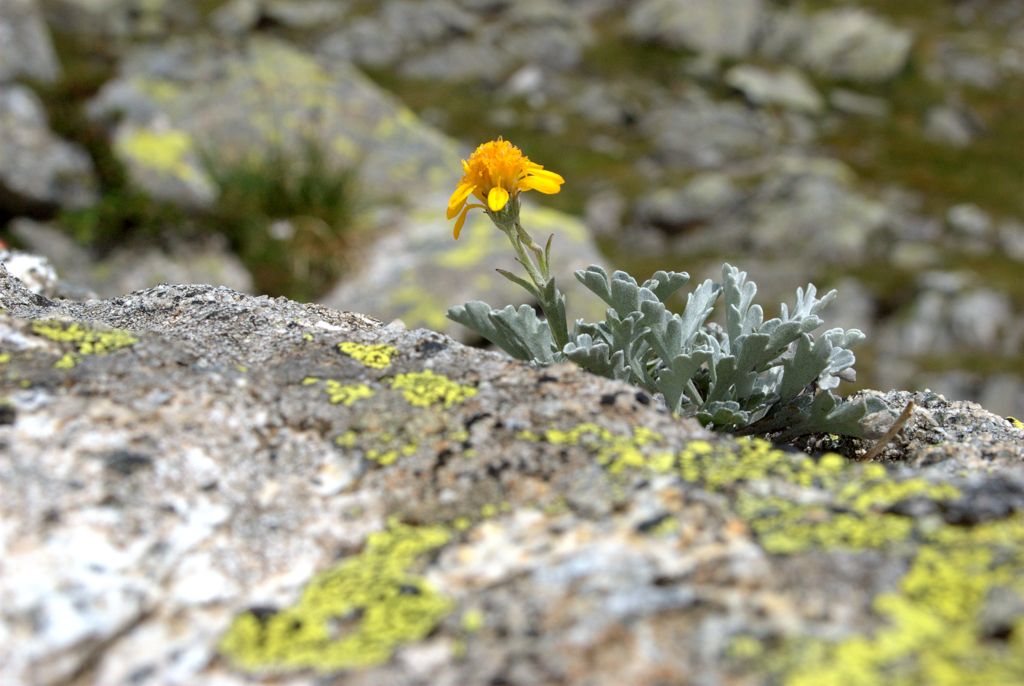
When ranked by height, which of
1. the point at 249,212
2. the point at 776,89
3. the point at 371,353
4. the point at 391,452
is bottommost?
the point at 391,452

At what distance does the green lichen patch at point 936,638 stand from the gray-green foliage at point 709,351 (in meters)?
1.11

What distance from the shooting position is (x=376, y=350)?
277 centimetres

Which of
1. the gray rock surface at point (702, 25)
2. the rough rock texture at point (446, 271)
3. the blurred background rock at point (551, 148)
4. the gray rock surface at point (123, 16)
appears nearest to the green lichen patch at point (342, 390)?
the blurred background rock at point (551, 148)

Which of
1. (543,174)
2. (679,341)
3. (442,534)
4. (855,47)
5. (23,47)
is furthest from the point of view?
(855,47)

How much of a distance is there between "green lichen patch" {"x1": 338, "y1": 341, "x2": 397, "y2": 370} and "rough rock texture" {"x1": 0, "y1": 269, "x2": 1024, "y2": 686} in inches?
0.5

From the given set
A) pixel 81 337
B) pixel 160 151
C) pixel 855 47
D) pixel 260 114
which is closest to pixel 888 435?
pixel 81 337

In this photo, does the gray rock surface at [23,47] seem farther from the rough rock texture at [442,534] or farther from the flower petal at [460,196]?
the rough rock texture at [442,534]

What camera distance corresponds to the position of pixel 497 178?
3125 mm

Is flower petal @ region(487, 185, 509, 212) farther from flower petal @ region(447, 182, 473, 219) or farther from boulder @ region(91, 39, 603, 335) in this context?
boulder @ region(91, 39, 603, 335)

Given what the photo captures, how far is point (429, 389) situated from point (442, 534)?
0.60 metres

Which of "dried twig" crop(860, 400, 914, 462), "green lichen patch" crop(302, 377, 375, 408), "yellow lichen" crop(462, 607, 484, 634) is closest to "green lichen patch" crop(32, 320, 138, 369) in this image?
"green lichen patch" crop(302, 377, 375, 408)

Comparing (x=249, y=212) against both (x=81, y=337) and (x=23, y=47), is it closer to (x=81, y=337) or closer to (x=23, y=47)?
(x=23, y=47)

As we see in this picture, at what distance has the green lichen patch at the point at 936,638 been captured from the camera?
1480 millimetres

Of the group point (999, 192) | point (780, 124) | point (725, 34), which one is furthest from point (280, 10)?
point (999, 192)
